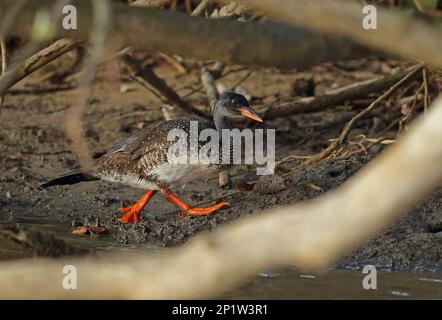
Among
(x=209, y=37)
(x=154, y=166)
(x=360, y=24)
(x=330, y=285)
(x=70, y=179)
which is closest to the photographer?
(x=360, y=24)

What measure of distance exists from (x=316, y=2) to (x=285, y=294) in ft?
8.98

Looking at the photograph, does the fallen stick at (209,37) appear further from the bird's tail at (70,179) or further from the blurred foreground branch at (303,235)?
the bird's tail at (70,179)

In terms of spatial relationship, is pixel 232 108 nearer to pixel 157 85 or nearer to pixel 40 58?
pixel 157 85

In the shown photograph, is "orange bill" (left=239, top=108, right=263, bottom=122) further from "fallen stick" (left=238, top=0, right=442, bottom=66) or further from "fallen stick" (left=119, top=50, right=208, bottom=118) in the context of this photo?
"fallen stick" (left=238, top=0, right=442, bottom=66)

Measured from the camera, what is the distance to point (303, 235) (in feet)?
9.38

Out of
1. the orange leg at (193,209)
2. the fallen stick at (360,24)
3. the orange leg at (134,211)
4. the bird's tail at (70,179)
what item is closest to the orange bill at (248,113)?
the orange leg at (193,209)

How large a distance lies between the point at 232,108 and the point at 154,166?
90 cm

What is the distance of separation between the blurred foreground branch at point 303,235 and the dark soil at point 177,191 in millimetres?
2935

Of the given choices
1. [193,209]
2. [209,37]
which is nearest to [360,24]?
[209,37]

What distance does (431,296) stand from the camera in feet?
17.4

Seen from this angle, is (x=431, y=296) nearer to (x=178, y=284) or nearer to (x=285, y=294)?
(x=285, y=294)

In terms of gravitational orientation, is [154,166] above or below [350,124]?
below

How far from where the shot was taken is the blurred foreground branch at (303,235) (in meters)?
2.76
